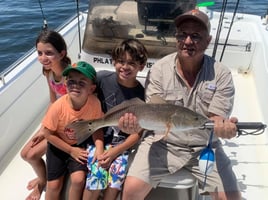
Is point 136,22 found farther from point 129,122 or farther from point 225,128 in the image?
point 225,128

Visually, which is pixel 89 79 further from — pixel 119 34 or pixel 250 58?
pixel 250 58

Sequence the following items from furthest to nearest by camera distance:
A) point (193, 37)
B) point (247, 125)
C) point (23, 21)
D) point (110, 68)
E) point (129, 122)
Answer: point (23, 21) < point (110, 68) < point (193, 37) < point (129, 122) < point (247, 125)

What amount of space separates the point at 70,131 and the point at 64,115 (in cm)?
12

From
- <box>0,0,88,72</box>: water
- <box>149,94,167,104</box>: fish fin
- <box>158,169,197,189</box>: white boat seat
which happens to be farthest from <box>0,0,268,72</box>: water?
<box>158,169,197,189</box>: white boat seat

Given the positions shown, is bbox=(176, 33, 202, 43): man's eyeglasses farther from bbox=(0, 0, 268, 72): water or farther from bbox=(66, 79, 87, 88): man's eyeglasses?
bbox=(0, 0, 268, 72): water

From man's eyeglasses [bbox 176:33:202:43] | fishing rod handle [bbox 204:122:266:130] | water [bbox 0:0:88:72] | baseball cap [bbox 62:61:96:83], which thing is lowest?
water [bbox 0:0:88:72]

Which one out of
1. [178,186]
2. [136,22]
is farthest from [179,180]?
[136,22]

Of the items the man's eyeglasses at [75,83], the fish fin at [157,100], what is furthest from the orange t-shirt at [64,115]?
the fish fin at [157,100]

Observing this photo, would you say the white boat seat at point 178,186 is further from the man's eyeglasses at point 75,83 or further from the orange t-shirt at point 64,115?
the man's eyeglasses at point 75,83

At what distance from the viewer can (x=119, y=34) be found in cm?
344

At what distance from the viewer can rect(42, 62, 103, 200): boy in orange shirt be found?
228 cm

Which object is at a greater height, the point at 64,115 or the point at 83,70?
the point at 83,70

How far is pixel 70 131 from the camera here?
2363mm

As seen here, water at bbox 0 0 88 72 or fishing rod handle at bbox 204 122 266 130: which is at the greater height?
fishing rod handle at bbox 204 122 266 130
